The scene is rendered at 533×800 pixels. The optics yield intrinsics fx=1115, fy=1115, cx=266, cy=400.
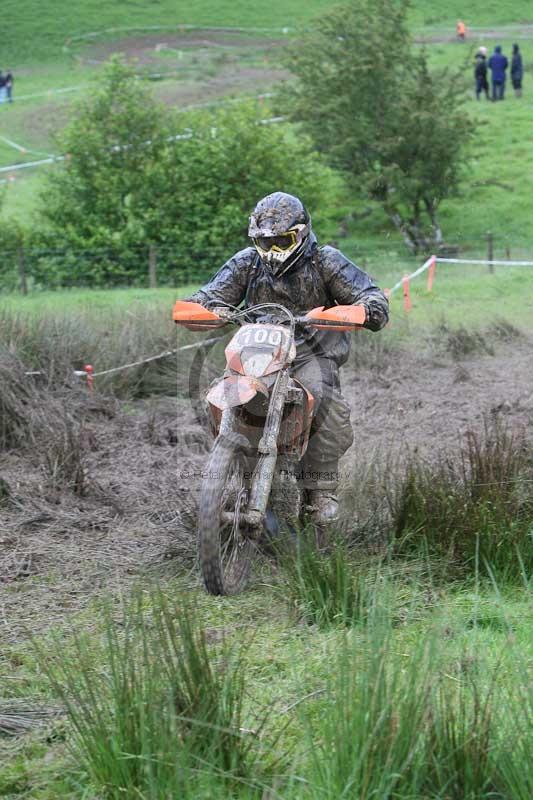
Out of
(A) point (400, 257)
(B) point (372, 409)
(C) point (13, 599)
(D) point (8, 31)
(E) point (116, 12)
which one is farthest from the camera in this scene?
(E) point (116, 12)

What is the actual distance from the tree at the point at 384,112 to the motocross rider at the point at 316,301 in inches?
897

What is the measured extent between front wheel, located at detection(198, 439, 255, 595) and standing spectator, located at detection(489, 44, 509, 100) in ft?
122

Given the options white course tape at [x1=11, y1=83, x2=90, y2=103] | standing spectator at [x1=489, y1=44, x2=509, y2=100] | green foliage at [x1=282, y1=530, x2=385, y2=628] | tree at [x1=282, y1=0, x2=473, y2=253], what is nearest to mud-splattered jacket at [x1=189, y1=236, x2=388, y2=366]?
green foliage at [x1=282, y1=530, x2=385, y2=628]

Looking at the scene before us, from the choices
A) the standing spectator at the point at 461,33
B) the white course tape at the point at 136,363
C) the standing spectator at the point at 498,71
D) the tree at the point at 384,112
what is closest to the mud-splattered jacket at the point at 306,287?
the white course tape at the point at 136,363

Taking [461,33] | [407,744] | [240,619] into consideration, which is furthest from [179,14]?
[407,744]

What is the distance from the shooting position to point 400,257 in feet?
81.6

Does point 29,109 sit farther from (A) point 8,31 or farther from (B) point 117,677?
(B) point 117,677

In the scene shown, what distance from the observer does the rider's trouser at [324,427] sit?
5957mm

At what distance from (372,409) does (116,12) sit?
2176 inches

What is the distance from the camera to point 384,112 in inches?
1157

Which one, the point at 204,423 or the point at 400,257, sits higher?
the point at 204,423

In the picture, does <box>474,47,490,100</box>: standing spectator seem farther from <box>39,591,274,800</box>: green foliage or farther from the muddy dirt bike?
<box>39,591,274,800</box>: green foliage

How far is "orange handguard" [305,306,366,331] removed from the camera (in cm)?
541

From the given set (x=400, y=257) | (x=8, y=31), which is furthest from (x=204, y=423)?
(x=8, y=31)
